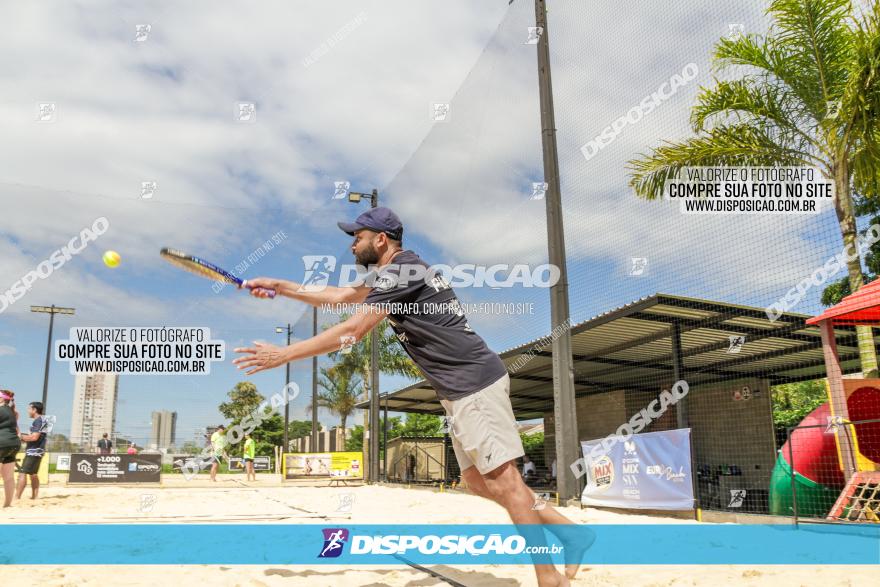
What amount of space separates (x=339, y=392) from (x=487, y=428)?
113 feet

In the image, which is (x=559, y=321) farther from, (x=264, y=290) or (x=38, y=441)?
(x=38, y=441)

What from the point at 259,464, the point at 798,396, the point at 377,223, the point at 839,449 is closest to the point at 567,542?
the point at 377,223

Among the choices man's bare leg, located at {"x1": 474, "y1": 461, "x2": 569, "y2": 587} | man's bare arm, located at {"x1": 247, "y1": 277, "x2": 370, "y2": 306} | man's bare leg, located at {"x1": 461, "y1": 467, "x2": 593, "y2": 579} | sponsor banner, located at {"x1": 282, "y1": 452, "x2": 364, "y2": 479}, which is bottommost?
sponsor banner, located at {"x1": 282, "y1": 452, "x2": 364, "y2": 479}

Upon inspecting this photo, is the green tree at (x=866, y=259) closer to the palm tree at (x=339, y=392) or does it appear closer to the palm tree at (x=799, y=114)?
the palm tree at (x=799, y=114)

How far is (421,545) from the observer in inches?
189

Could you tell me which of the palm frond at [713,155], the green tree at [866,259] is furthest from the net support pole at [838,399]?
the green tree at [866,259]

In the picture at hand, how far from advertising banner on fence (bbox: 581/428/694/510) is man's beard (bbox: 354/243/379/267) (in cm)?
612

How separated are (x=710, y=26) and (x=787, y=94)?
162cm

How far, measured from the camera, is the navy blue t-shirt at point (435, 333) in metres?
3.02

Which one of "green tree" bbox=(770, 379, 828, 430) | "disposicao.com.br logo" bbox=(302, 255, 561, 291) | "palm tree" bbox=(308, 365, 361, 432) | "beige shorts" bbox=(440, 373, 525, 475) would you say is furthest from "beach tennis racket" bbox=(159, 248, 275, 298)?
"palm tree" bbox=(308, 365, 361, 432)

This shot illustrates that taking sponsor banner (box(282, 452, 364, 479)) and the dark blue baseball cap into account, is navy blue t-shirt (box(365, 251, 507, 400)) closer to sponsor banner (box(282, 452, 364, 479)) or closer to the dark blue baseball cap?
the dark blue baseball cap

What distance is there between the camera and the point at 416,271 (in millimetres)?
Result: 3117

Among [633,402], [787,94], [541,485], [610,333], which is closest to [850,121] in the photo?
[787,94]

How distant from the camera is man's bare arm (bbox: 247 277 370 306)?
3496mm
